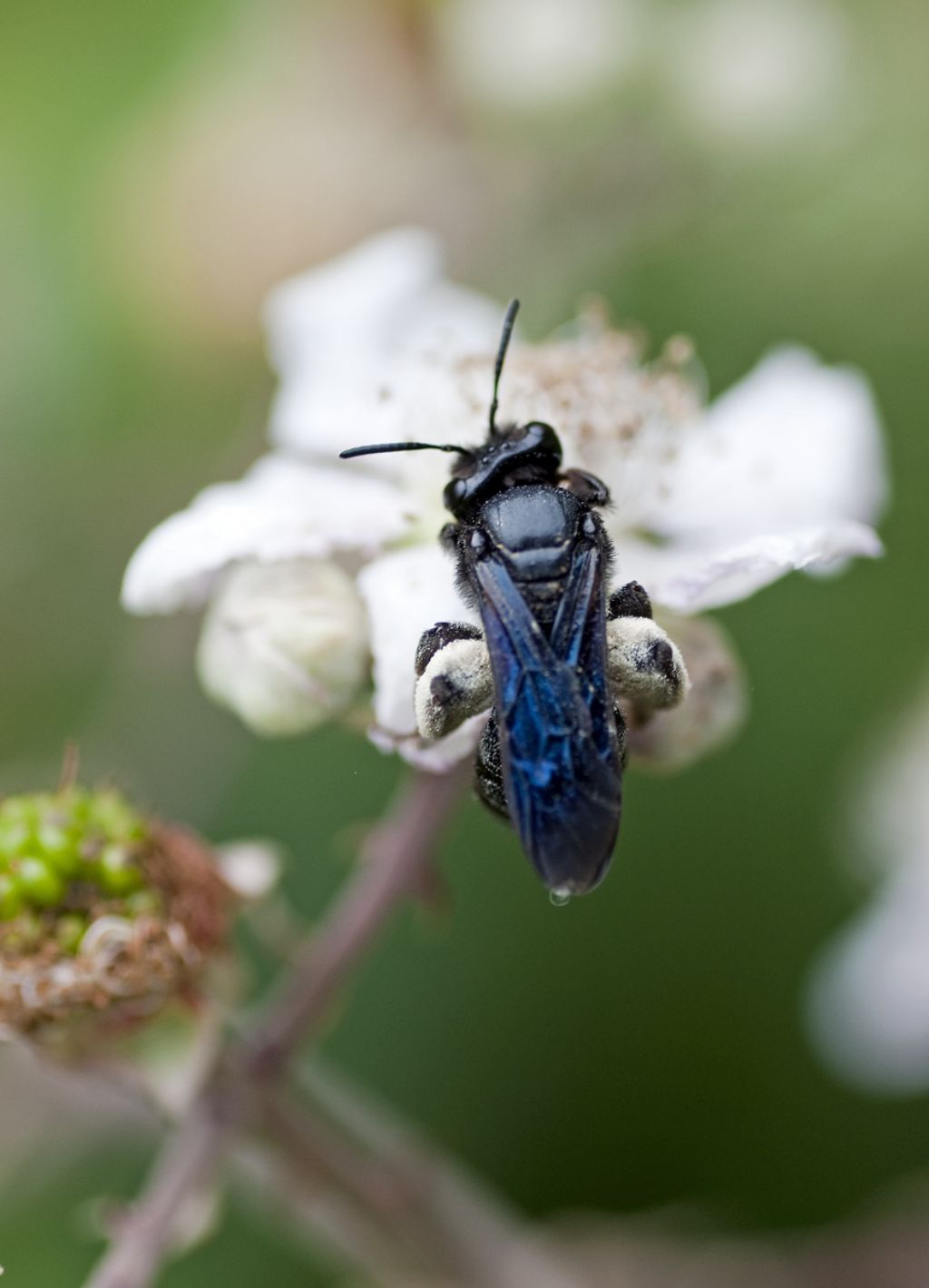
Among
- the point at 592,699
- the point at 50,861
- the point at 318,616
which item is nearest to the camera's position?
the point at 592,699

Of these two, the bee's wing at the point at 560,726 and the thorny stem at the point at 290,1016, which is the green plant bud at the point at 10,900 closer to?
the thorny stem at the point at 290,1016

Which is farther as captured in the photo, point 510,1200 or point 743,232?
point 743,232

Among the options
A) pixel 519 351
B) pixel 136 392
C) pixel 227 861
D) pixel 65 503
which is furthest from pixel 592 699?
pixel 136 392

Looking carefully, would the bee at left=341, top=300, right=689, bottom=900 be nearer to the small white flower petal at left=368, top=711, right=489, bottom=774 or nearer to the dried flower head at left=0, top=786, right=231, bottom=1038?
the small white flower petal at left=368, top=711, right=489, bottom=774

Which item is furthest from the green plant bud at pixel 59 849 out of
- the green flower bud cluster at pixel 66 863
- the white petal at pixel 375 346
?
the white petal at pixel 375 346

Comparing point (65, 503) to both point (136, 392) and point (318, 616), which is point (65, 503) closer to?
point (136, 392)

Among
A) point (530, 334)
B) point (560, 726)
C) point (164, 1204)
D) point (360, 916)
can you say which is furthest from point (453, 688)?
point (530, 334)

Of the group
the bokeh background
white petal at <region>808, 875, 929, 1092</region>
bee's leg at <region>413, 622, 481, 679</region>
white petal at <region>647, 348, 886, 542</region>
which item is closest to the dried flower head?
bee's leg at <region>413, 622, 481, 679</region>

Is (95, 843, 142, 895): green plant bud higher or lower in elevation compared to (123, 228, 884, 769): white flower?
lower
